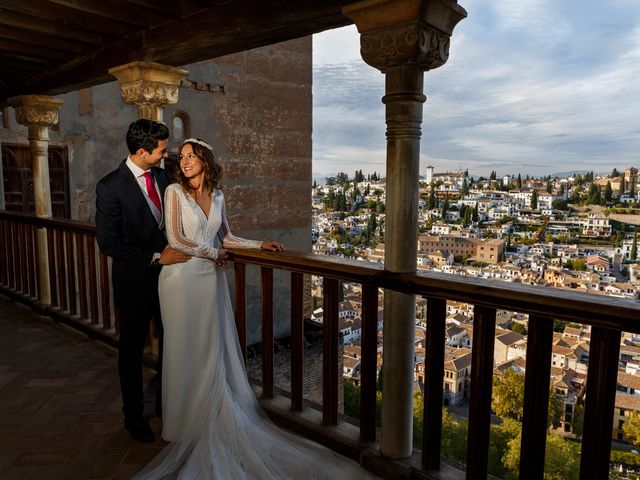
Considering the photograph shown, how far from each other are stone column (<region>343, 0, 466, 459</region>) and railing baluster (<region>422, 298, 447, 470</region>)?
11cm

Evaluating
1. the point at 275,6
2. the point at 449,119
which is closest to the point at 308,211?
the point at 275,6

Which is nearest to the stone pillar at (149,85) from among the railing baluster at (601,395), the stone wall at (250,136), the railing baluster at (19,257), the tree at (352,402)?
the railing baluster at (19,257)

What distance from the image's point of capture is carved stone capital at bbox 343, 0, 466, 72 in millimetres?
2092

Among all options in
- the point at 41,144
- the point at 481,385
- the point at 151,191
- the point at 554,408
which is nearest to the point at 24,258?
the point at 41,144

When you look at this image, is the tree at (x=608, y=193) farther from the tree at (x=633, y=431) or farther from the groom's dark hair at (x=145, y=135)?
the groom's dark hair at (x=145, y=135)

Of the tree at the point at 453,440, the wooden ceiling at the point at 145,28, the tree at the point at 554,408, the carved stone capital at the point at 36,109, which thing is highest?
the wooden ceiling at the point at 145,28

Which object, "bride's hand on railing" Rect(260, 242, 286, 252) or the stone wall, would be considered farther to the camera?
the stone wall

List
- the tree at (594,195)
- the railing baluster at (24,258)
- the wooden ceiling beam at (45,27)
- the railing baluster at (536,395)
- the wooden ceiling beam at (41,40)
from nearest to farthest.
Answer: the railing baluster at (536,395) → the wooden ceiling beam at (45,27) → the wooden ceiling beam at (41,40) → the railing baluster at (24,258) → the tree at (594,195)

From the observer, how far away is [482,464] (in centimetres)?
213

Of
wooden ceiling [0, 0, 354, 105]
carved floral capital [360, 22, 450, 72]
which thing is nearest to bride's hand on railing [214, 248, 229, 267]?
carved floral capital [360, 22, 450, 72]

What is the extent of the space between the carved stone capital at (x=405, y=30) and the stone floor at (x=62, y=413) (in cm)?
224

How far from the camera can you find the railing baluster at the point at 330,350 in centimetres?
261

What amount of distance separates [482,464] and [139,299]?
1.84m

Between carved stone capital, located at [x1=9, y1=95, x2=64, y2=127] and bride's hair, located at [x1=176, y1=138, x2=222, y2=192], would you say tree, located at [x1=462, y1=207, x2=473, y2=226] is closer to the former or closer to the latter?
carved stone capital, located at [x1=9, y1=95, x2=64, y2=127]
